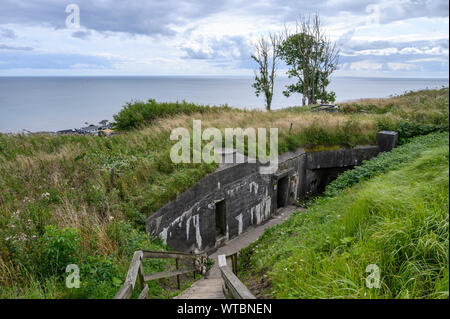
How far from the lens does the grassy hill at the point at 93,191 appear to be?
3.71 m

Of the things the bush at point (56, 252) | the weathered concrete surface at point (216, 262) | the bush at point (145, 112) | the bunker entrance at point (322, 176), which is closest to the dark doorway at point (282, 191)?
the weathered concrete surface at point (216, 262)

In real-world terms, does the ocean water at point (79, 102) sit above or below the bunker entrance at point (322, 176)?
above

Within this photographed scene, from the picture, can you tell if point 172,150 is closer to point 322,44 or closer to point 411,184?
point 411,184

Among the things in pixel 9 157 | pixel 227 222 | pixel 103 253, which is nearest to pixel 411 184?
pixel 103 253

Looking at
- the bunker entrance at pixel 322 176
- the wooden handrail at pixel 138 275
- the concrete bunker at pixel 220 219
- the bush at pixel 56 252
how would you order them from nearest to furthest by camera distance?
1. the wooden handrail at pixel 138 275
2. the bush at pixel 56 252
3. the concrete bunker at pixel 220 219
4. the bunker entrance at pixel 322 176

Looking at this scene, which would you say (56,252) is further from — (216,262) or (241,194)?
(241,194)

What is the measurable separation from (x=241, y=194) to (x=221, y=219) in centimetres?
116

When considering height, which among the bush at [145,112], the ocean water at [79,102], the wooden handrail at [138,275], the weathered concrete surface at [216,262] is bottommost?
the weathered concrete surface at [216,262]

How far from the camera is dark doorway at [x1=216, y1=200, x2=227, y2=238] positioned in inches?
368

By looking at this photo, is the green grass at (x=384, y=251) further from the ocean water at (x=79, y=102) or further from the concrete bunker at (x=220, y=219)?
the concrete bunker at (x=220, y=219)

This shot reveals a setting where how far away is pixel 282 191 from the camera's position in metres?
12.3

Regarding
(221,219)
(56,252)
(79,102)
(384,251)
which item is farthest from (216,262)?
(79,102)

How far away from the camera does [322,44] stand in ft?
91.8

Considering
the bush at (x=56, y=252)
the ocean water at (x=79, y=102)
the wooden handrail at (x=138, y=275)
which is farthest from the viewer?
the ocean water at (x=79, y=102)
